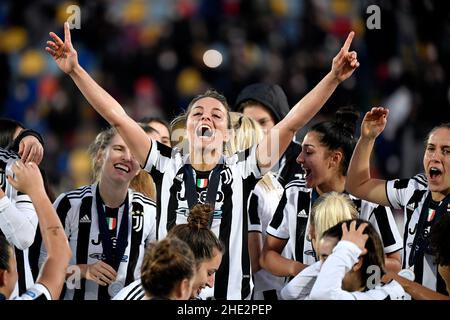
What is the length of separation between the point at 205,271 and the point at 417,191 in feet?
4.09

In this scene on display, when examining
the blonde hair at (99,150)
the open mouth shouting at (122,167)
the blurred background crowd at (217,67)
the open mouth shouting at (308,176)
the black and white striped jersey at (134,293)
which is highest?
the blurred background crowd at (217,67)

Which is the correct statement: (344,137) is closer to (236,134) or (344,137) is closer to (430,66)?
(236,134)

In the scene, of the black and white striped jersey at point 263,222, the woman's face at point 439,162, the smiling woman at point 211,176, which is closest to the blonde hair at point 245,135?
the black and white striped jersey at point 263,222

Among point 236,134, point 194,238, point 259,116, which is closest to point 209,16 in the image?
point 259,116

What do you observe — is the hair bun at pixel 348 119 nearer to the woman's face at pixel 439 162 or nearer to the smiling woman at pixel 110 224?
the woman's face at pixel 439 162

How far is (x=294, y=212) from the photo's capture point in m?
4.86

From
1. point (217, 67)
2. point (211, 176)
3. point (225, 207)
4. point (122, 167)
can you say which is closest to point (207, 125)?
point (211, 176)

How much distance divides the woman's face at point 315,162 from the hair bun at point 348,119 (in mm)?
176

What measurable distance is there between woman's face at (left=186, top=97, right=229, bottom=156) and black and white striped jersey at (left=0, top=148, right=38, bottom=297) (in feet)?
2.70

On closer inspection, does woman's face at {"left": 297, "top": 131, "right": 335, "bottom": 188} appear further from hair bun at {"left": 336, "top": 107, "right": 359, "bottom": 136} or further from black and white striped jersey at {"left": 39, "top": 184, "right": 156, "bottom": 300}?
black and white striped jersey at {"left": 39, "top": 184, "right": 156, "bottom": 300}

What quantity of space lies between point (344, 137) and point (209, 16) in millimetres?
5050

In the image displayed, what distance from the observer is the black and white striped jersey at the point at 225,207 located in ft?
14.7

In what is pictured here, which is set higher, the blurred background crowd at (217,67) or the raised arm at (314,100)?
the blurred background crowd at (217,67)

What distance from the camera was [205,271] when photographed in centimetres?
400
